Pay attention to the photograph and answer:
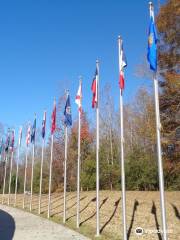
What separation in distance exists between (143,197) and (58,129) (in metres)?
20.0

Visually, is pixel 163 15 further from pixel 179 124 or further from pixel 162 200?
pixel 162 200

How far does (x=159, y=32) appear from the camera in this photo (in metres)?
28.3

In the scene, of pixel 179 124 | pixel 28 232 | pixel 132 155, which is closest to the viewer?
pixel 28 232

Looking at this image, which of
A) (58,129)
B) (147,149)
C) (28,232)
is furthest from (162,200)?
(58,129)

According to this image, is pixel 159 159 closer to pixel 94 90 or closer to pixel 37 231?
pixel 94 90

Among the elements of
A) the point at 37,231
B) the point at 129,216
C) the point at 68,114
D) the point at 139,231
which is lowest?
the point at 37,231

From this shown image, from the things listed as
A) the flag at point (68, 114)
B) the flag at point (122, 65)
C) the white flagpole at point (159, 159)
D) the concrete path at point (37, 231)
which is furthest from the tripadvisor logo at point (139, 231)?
the flag at point (68, 114)

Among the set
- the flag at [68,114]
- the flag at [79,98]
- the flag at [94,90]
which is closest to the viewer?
the flag at [94,90]

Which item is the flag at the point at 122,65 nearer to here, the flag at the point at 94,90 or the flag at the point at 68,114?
the flag at the point at 94,90

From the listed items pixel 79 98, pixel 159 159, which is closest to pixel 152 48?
pixel 159 159

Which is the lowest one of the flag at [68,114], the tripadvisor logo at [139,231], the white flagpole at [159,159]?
the tripadvisor logo at [139,231]

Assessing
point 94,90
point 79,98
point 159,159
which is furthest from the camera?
point 79,98

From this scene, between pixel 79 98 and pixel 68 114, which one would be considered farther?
pixel 68 114

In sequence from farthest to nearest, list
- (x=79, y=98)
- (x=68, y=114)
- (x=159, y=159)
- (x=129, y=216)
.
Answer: (x=68, y=114) → (x=79, y=98) → (x=129, y=216) → (x=159, y=159)
